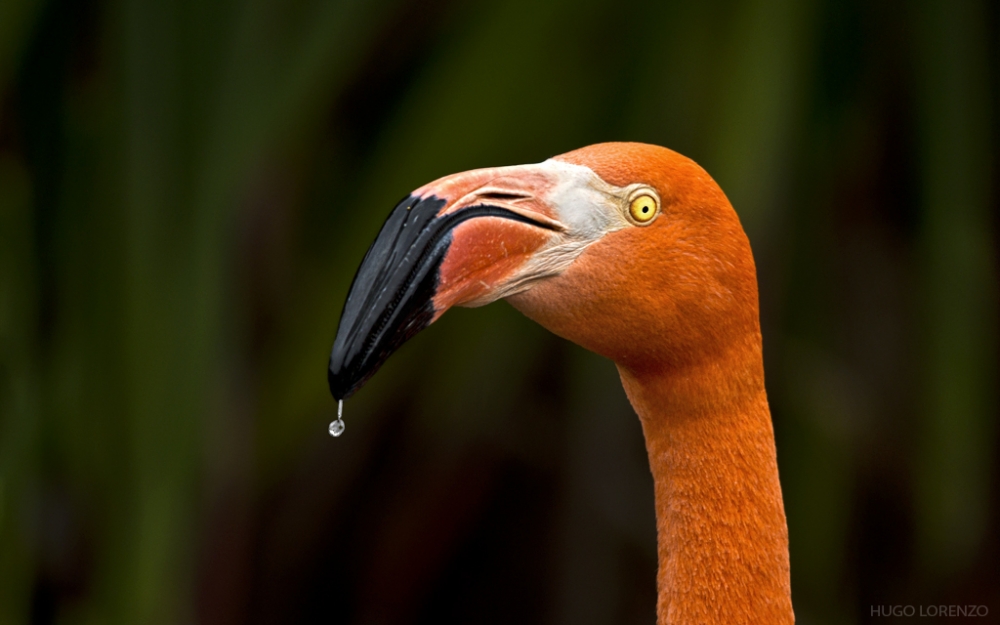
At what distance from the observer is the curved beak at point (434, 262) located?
84 centimetres

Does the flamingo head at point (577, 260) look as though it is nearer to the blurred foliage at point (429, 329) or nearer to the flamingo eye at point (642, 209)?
the flamingo eye at point (642, 209)

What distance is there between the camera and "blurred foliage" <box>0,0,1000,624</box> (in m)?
1.76

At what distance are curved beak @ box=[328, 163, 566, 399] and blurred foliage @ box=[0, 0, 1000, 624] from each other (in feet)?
3.03

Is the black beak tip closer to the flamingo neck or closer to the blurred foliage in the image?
the flamingo neck

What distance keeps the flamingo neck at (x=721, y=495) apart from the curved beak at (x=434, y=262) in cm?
24

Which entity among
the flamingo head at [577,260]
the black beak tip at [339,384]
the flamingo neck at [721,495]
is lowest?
the flamingo neck at [721,495]

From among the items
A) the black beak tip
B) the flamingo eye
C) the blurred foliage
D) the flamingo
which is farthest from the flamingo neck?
the blurred foliage

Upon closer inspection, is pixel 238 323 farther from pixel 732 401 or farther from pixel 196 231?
pixel 732 401

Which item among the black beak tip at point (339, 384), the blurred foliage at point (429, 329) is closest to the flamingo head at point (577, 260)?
the black beak tip at point (339, 384)

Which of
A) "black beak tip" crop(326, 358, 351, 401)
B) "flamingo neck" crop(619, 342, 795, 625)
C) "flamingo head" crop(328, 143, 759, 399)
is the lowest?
"flamingo neck" crop(619, 342, 795, 625)

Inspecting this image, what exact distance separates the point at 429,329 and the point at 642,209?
1102 millimetres

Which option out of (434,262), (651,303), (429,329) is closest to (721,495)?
(651,303)

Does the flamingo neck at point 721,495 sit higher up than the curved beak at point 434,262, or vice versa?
the curved beak at point 434,262

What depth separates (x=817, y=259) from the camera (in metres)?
2.20
